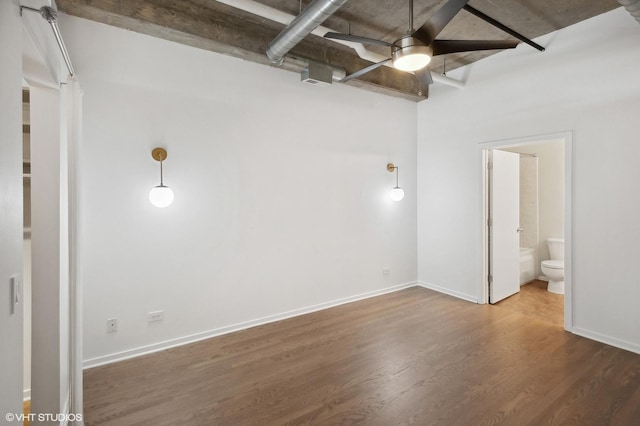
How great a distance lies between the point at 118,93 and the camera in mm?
2834

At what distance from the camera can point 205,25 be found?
299 cm

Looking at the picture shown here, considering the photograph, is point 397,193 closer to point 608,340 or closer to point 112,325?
point 608,340

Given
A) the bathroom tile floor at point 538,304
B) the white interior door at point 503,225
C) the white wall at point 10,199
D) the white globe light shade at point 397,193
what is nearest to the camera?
the white wall at point 10,199

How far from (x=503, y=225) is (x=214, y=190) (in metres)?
3.68

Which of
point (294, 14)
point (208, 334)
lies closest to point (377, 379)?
point (208, 334)

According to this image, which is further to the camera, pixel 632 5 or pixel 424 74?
pixel 424 74

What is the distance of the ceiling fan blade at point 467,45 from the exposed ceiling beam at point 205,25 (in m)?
1.60

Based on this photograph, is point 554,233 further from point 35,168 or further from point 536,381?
point 35,168

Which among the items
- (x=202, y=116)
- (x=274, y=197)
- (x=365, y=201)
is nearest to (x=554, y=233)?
(x=365, y=201)

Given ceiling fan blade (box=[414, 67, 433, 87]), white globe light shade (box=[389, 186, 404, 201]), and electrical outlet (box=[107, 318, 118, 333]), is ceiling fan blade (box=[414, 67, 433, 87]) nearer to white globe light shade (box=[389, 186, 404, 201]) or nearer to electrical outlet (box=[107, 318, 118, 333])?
white globe light shade (box=[389, 186, 404, 201])

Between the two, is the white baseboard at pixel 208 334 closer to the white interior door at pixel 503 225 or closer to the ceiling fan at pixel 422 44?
the white interior door at pixel 503 225

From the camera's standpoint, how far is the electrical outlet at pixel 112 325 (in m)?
2.85

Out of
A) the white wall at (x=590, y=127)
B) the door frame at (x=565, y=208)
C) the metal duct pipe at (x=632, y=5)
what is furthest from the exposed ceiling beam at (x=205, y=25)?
the metal duct pipe at (x=632, y=5)

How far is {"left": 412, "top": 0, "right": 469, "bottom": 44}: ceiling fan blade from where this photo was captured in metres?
1.83
